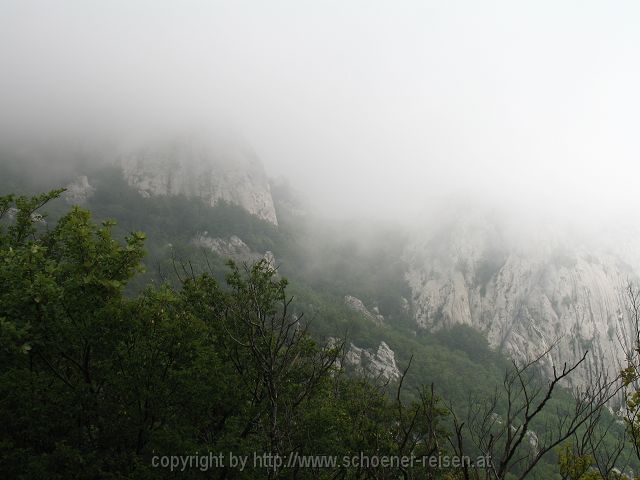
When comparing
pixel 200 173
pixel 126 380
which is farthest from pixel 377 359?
pixel 200 173

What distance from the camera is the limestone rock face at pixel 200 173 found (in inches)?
4904

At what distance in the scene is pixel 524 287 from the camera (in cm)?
11312

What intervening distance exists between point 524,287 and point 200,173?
98.9 m

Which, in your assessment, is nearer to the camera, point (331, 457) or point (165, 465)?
point (165, 465)

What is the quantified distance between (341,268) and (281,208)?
1470 inches

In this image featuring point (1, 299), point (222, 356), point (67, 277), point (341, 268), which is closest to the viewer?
point (1, 299)

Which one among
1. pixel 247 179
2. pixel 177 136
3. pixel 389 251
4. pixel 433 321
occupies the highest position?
pixel 177 136

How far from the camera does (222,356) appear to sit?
14852 millimetres

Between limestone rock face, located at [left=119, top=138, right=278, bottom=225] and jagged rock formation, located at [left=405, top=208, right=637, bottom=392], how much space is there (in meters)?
54.5

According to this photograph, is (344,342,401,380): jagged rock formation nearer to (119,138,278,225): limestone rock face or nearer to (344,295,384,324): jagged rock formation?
(344,295,384,324): jagged rock formation

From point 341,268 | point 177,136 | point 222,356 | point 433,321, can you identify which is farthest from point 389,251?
point 222,356

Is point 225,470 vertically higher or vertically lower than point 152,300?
lower

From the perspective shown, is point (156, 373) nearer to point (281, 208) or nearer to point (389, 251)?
point (389, 251)

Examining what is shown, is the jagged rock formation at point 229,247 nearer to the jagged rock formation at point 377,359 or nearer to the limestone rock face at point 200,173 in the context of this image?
the limestone rock face at point 200,173
